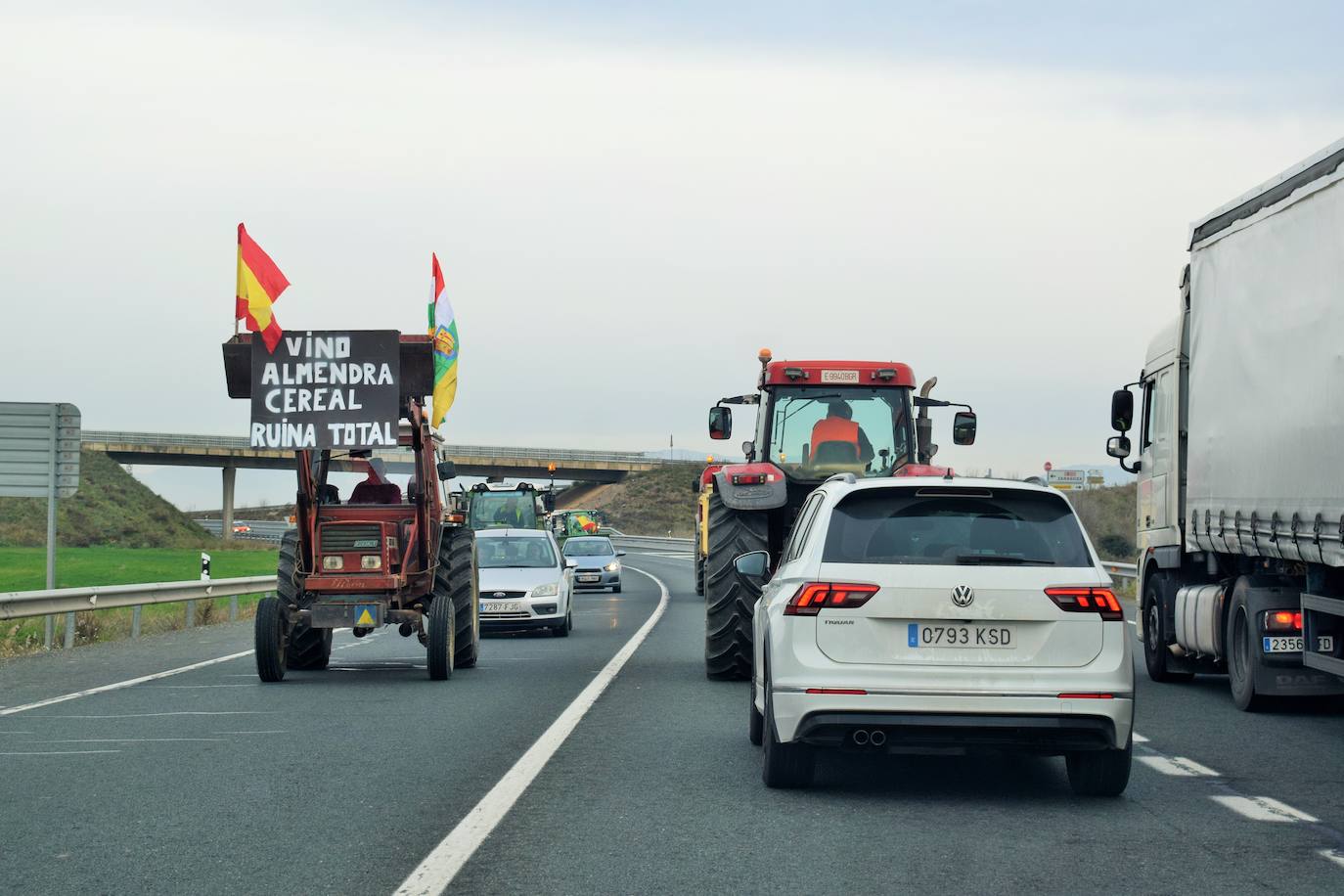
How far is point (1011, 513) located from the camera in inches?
347

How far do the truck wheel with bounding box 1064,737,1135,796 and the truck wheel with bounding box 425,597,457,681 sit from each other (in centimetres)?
822

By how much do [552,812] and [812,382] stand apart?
9.07 meters

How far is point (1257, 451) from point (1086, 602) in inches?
197

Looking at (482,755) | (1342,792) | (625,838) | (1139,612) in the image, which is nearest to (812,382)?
(1139,612)

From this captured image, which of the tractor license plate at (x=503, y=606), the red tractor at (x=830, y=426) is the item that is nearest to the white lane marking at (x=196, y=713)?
the red tractor at (x=830, y=426)

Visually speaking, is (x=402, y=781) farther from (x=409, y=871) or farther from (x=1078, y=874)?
(x=1078, y=874)

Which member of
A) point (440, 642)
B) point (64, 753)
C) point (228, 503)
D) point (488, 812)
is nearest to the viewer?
point (488, 812)

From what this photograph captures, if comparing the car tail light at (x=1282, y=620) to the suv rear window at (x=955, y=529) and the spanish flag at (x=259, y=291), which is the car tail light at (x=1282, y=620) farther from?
the spanish flag at (x=259, y=291)

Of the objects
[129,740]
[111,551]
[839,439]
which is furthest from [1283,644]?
[111,551]

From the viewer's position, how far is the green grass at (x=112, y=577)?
22.4m

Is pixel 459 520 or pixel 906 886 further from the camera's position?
pixel 459 520

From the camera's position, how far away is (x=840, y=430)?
1659 centimetres

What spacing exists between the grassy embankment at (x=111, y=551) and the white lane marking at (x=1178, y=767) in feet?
45.6

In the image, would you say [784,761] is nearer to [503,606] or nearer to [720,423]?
[720,423]
